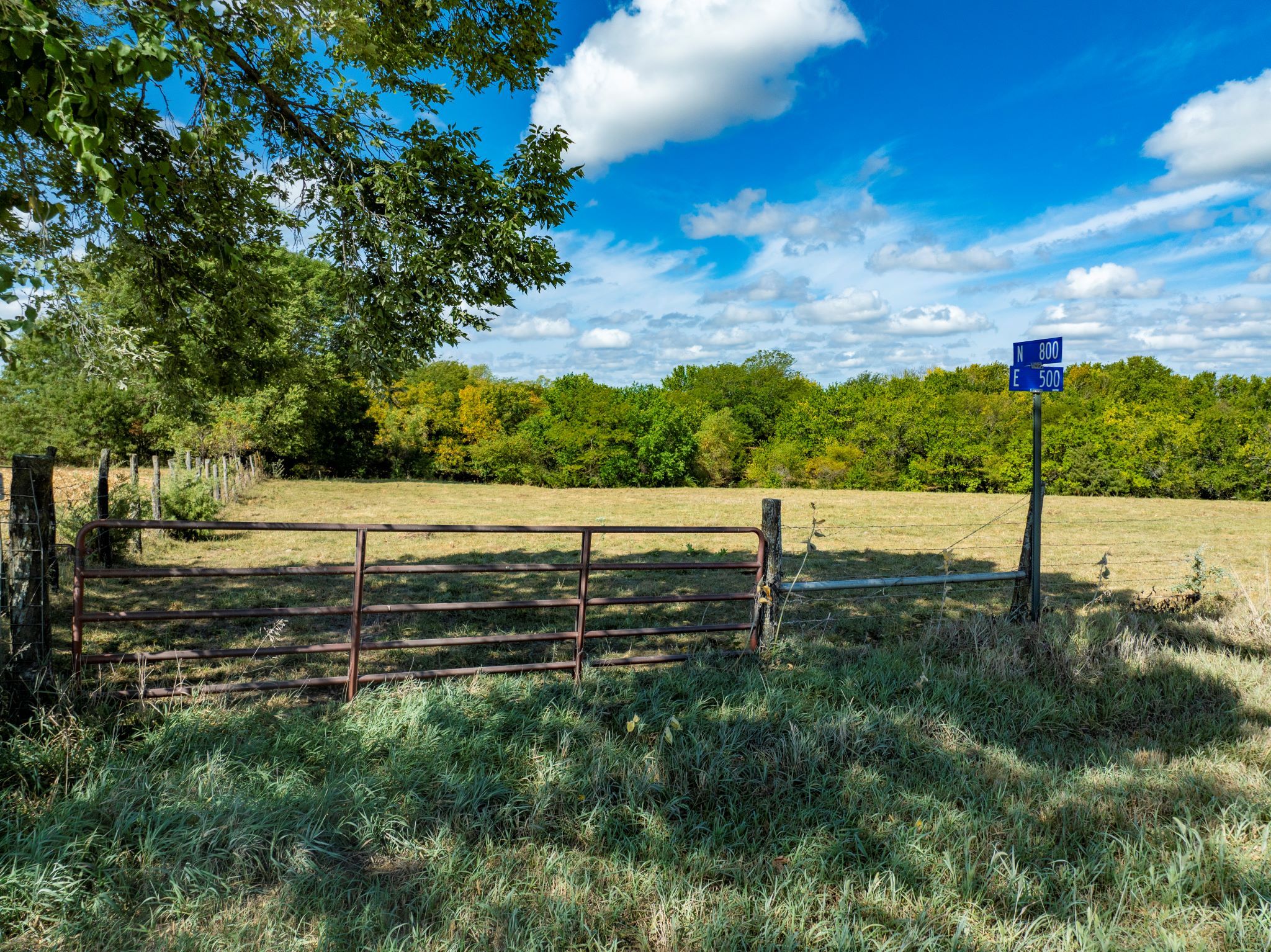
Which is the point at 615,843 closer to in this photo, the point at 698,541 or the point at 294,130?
the point at 294,130

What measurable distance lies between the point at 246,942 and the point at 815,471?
3946 centimetres

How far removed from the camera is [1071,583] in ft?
35.4

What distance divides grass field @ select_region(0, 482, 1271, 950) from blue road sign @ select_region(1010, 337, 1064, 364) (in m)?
2.55

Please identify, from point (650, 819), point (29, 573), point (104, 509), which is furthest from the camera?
point (104, 509)

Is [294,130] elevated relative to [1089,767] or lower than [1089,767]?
elevated

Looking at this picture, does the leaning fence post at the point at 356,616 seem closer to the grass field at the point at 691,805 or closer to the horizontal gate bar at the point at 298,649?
the horizontal gate bar at the point at 298,649

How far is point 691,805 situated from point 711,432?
1511 inches

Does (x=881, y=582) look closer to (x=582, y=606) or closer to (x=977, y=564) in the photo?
(x=582, y=606)

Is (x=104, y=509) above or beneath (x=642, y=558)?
above

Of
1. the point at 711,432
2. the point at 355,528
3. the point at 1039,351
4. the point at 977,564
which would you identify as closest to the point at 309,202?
the point at 355,528

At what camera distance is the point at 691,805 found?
381 centimetres

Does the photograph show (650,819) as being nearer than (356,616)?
Yes

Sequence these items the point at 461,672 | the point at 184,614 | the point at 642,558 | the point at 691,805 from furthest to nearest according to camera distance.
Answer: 1. the point at 642,558
2. the point at 461,672
3. the point at 184,614
4. the point at 691,805

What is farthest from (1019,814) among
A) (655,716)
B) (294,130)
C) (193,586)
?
(193,586)
